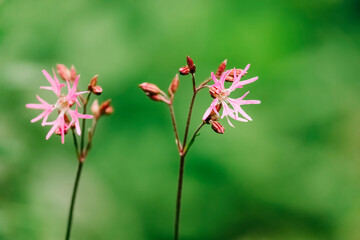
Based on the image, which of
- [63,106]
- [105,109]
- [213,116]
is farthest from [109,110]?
[213,116]

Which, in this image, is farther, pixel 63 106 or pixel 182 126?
pixel 182 126

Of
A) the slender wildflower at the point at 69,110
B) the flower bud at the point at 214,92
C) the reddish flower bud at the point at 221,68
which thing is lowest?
the slender wildflower at the point at 69,110

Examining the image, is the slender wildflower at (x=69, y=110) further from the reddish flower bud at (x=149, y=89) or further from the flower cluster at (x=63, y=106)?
the reddish flower bud at (x=149, y=89)

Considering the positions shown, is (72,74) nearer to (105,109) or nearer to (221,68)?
(105,109)

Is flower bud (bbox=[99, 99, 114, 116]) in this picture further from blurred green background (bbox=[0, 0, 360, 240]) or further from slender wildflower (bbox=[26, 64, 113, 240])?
blurred green background (bbox=[0, 0, 360, 240])

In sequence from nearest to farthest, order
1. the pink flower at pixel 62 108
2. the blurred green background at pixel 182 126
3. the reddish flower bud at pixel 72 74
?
the pink flower at pixel 62 108
the reddish flower bud at pixel 72 74
the blurred green background at pixel 182 126

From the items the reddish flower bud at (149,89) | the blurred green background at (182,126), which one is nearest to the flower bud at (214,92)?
the reddish flower bud at (149,89)

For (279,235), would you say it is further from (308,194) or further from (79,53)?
(79,53)

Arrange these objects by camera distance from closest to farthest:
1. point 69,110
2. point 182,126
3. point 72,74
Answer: point 69,110, point 72,74, point 182,126

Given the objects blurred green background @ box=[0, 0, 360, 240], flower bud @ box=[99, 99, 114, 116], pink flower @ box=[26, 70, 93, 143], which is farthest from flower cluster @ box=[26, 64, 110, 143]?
blurred green background @ box=[0, 0, 360, 240]
